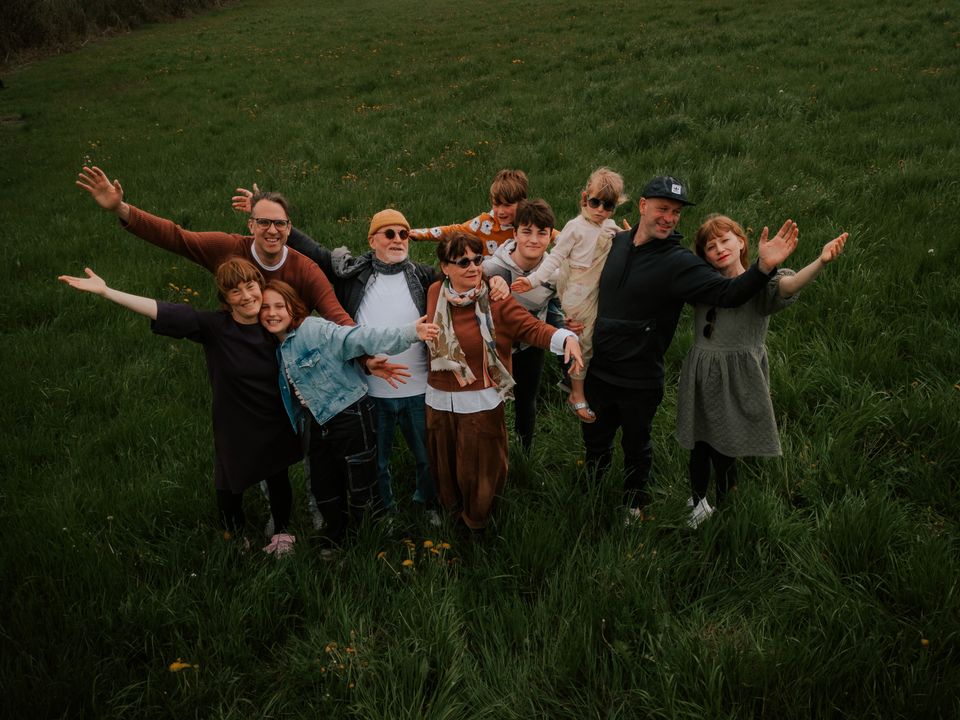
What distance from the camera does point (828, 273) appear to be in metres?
5.28

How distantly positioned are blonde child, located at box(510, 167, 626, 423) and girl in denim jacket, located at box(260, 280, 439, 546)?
876 mm

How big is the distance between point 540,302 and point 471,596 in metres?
1.77

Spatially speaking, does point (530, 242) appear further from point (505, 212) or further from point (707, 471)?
point (707, 471)

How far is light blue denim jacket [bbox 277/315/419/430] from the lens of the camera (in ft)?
10.2

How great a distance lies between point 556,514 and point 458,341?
1098mm

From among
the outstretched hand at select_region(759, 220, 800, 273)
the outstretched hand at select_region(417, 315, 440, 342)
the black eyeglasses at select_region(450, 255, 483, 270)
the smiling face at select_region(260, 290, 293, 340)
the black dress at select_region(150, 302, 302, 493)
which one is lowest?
the black dress at select_region(150, 302, 302, 493)

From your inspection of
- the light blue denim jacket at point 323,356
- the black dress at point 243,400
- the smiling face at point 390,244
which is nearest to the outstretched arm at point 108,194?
the black dress at point 243,400

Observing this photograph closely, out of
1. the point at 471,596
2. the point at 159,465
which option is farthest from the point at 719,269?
the point at 159,465

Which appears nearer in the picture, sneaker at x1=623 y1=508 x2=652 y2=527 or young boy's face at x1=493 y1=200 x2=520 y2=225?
sneaker at x1=623 y1=508 x2=652 y2=527

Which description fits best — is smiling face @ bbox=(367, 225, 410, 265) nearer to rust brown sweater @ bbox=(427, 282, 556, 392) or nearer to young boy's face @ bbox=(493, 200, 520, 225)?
rust brown sweater @ bbox=(427, 282, 556, 392)

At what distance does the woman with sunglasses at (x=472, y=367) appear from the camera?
315 cm

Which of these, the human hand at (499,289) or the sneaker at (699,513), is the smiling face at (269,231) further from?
the sneaker at (699,513)

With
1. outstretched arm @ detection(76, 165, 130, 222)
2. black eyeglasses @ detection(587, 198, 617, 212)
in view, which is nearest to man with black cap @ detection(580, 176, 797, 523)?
black eyeglasses @ detection(587, 198, 617, 212)

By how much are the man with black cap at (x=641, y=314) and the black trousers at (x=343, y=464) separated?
1.27 meters
